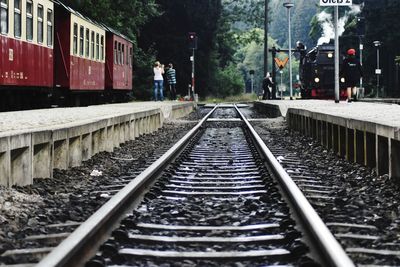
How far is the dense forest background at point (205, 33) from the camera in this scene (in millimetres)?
42594

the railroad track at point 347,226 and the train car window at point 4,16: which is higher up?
the train car window at point 4,16

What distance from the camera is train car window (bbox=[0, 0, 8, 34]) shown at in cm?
1448

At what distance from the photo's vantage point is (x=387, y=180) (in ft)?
26.4

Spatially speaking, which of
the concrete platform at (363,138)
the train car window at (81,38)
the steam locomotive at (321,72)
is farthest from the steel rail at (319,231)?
the steam locomotive at (321,72)

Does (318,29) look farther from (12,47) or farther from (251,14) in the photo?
(12,47)

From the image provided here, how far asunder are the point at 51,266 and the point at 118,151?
350 inches

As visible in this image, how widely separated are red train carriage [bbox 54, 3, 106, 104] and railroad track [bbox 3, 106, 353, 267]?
42.0ft

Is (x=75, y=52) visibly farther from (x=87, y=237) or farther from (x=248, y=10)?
(x=248, y=10)

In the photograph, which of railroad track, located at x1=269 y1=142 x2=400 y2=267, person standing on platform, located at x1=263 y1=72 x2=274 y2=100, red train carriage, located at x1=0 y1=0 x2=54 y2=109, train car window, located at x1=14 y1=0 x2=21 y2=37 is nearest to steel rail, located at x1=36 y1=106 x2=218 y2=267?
railroad track, located at x1=269 y1=142 x2=400 y2=267

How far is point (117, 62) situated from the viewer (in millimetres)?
30141

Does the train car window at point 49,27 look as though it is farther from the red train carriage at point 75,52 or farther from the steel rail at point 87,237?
the steel rail at point 87,237

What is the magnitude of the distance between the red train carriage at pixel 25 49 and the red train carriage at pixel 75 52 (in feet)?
4.16

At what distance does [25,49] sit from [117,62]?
44.4 feet

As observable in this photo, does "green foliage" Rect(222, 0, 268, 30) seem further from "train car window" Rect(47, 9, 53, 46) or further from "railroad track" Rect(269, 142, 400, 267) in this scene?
"railroad track" Rect(269, 142, 400, 267)
